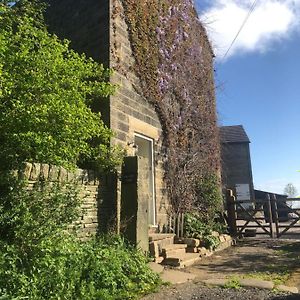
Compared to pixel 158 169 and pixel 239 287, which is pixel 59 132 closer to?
pixel 239 287

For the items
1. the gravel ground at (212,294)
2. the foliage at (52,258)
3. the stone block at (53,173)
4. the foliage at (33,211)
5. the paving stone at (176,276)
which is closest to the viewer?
the foliage at (52,258)

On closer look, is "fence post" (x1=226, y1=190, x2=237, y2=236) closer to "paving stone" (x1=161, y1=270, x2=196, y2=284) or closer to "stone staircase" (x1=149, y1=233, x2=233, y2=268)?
"stone staircase" (x1=149, y1=233, x2=233, y2=268)

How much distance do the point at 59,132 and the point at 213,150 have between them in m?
8.21

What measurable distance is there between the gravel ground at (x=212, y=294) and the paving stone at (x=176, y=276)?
30 centimetres

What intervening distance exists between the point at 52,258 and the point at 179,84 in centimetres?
794

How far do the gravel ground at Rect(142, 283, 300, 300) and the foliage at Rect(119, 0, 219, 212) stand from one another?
4.54m

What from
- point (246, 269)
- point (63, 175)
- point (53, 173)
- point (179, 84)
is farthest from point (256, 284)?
point (179, 84)

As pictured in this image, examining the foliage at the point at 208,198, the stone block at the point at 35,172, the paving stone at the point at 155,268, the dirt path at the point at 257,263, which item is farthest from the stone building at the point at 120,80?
the stone block at the point at 35,172

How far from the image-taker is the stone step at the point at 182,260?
7.94m

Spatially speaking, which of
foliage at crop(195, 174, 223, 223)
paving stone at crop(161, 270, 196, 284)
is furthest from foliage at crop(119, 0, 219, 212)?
paving stone at crop(161, 270, 196, 284)

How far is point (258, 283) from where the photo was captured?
6.33 metres

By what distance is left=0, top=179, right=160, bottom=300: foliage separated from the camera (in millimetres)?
4484

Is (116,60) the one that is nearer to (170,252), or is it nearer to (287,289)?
(170,252)

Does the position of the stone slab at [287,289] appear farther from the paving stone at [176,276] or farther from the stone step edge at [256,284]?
the paving stone at [176,276]
